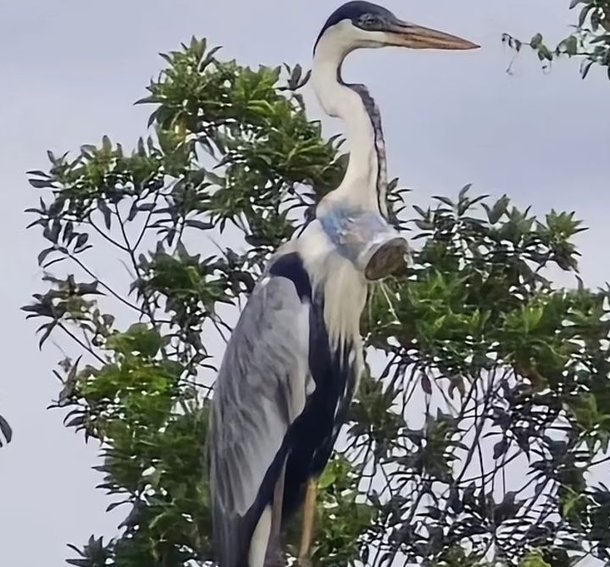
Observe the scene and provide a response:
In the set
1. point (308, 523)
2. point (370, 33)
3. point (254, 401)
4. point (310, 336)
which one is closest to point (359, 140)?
point (370, 33)

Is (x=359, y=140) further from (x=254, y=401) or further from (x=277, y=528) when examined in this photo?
(x=277, y=528)

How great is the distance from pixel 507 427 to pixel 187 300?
1.07 m

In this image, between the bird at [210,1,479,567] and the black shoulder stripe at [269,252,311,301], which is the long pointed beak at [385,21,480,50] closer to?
the bird at [210,1,479,567]

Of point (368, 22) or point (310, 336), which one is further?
point (368, 22)

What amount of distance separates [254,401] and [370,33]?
902 millimetres

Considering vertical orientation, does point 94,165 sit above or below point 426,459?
above

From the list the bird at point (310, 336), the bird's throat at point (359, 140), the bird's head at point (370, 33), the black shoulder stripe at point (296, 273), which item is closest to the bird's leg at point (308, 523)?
the bird at point (310, 336)

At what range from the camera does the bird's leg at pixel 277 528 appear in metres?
4.16

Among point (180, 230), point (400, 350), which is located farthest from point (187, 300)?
point (400, 350)

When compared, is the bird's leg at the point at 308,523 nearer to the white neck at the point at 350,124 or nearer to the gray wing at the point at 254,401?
the gray wing at the point at 254,401

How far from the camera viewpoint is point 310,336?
161 inches

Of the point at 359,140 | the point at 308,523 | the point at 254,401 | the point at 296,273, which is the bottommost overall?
the point at 308,523

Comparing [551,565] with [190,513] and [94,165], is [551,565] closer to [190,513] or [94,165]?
[190,513]

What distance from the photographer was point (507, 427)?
18.6ft
